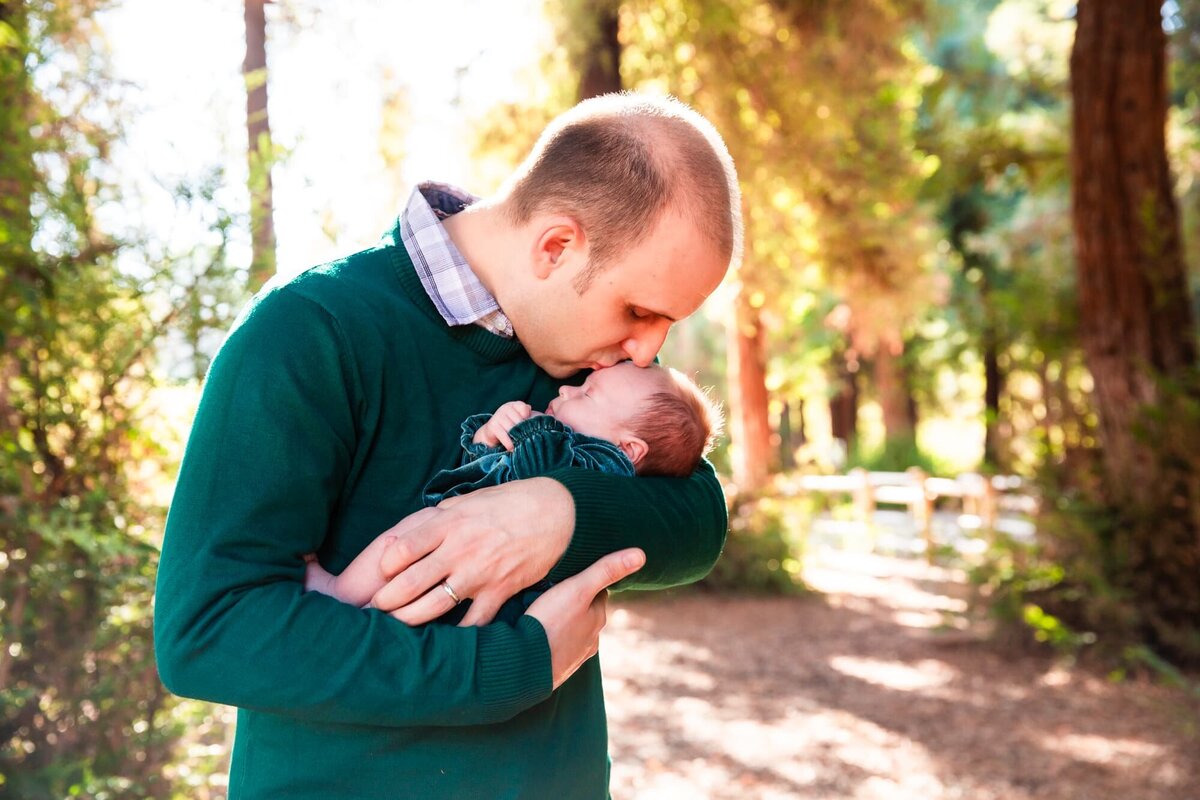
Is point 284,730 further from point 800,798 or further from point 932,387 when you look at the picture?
point 932,387

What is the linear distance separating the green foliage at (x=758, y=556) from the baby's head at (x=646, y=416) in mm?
8425

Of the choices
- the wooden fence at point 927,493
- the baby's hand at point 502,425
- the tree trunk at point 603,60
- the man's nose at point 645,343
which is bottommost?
the wooden fence at point 927,493

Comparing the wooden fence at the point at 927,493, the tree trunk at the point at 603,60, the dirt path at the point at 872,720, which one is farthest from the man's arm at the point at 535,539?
the wooden fence at the point at 927,493

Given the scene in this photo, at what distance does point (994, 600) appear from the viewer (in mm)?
7422

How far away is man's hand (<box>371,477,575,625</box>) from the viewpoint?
1.29 m

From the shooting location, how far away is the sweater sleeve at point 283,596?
1.17 m

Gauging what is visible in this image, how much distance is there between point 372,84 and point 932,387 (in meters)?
23.0

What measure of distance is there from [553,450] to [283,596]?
61 centimetres

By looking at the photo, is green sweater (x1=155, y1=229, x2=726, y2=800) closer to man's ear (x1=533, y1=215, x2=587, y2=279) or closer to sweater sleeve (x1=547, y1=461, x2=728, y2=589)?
sweater sleeve (x1=547, y1=461, x2=728, y2=589)

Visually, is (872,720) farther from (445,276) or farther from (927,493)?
(927,493)

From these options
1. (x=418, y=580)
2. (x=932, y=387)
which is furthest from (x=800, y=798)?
(x=932, y=387)

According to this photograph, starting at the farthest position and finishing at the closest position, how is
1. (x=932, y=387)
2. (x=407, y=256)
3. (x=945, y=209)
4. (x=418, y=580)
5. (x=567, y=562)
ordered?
(x=932, y=387)
(x=945, y=209)
(x=407, y=256)
(x=567, y=562)
(x=418, y=580)

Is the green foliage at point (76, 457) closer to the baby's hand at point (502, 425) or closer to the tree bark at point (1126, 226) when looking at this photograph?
the baby's hand at point (502, 425)

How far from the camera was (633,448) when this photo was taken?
1.93 m
